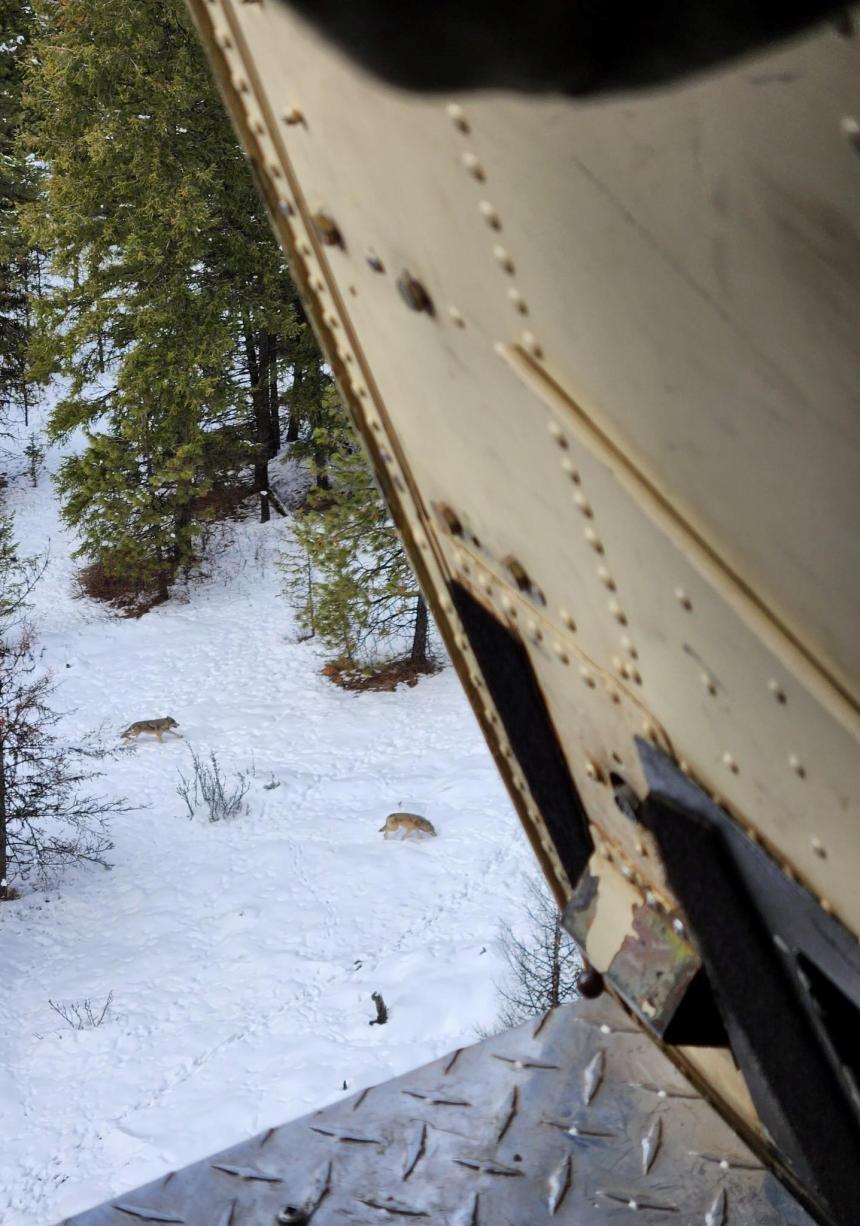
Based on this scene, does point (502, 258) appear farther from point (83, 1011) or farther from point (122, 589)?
point (122, 589)

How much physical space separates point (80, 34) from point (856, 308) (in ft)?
66.3

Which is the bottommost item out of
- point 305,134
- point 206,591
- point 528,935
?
point 206,591

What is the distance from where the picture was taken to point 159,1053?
10406mm

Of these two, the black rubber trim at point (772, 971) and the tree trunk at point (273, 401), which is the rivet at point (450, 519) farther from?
the tree trunk at point (273, 401)

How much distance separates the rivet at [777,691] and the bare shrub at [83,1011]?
10.7m

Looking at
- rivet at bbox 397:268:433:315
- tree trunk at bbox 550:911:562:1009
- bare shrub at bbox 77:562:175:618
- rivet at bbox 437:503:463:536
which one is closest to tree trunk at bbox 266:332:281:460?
bare shrub at bbox 77:562:175:618

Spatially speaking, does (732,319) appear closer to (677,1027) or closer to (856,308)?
(856,308)

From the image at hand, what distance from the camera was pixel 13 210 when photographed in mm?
23750

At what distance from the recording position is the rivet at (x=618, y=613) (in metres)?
1.59

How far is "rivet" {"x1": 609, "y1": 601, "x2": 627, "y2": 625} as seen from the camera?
1595 mm

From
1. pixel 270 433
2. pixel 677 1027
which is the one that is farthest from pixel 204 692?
pixel 677 1027

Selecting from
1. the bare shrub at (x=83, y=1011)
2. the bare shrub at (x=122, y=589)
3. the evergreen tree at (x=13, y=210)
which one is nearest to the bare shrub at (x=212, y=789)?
the bare shrub at (x=83, y=1011)

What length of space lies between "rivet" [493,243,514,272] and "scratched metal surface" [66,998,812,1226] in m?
→ 2.93

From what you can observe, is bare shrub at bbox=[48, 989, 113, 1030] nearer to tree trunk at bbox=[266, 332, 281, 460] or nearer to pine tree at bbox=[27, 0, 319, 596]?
pine tree at bbox=[27, 0, 319, 596]
